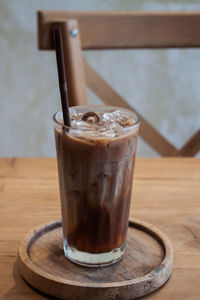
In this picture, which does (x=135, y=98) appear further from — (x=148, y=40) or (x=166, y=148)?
(x=148, y=40)

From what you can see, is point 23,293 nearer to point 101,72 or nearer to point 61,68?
point 61,68

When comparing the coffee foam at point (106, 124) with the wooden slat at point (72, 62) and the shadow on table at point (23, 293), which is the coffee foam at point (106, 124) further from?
the wooden slat at point (72, 62)

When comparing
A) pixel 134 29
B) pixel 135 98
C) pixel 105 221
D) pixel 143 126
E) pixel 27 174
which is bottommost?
pixel 135 98

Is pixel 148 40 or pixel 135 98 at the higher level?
pixel 148 40

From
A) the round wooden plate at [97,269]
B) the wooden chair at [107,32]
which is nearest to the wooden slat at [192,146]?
the wooden chair at [107,32]

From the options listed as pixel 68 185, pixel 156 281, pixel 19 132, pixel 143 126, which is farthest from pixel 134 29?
pixel 19 132

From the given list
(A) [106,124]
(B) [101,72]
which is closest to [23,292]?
(A) [106,124]
